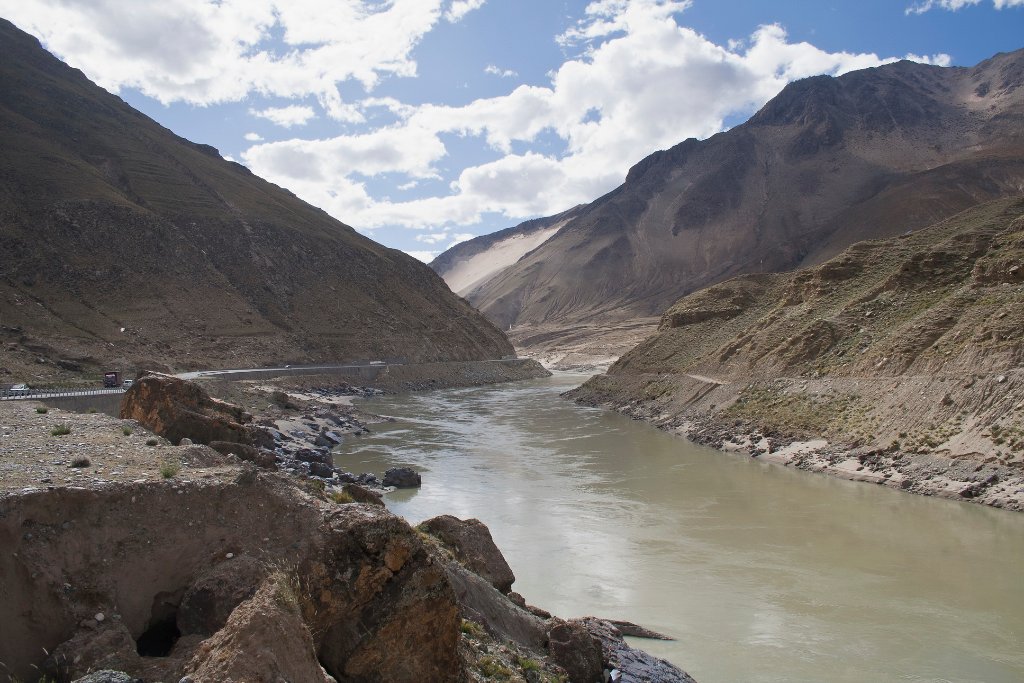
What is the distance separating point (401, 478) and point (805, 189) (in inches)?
6760

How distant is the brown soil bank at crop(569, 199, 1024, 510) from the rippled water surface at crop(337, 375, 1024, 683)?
2.07 m

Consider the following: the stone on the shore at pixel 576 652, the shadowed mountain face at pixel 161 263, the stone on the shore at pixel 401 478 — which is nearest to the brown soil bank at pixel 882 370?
the stone on the shore at pixel 401 478

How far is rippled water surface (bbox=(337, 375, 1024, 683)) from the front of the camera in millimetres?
11742

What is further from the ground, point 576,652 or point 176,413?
point 176,413

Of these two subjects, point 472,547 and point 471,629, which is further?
point 472,547

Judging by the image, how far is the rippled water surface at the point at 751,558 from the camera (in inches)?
462

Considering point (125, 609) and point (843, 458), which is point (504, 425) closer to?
point (843, 458)

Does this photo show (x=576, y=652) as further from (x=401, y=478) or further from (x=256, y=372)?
(x=256, y=372)

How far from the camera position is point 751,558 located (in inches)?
664

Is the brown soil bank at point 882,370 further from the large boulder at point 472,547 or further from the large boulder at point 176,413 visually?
the large boulder at point 176,413

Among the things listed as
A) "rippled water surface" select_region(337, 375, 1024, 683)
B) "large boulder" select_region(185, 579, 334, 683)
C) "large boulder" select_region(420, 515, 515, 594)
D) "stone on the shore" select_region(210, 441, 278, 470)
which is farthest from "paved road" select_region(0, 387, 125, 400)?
"large boulder" select_region(185, 579, 334, 683)

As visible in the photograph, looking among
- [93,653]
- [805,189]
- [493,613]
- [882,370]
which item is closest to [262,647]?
[93,653]

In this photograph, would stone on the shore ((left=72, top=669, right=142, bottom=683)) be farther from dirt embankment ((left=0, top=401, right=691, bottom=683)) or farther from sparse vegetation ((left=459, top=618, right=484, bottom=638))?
sparse vegetation ((left=459, top=618, right=484, bottom=638))

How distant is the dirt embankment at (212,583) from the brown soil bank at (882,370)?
20.3 meters
